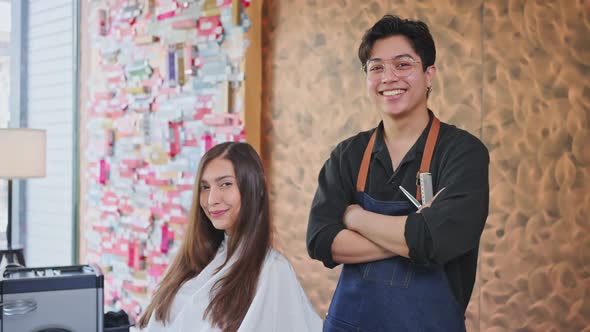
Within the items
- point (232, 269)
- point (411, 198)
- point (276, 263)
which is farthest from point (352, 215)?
point (232, 269)

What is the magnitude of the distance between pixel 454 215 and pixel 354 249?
0.31 metres

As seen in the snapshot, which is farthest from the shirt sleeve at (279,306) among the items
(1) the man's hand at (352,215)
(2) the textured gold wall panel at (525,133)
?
(2) the textured gold wall panel at (525,133)

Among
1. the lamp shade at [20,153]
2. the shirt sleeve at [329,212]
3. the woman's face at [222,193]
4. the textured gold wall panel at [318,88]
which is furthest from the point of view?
the lamp shade at [20,153]

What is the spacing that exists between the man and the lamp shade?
321 cm

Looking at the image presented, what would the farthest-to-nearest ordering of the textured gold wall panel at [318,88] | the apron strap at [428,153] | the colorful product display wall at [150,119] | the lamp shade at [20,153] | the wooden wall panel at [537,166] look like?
the lamp shade at [20,153]
the colorful product display wall at [150,119]
the textured gold wall panel at [318,88]
the wooden wall panel at [537,166]
the apron strap at [428,153]

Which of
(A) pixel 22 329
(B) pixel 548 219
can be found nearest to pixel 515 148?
(B) pixel 548 219

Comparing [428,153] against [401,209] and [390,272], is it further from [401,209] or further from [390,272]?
[390,272]

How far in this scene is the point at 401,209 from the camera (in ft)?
6.00

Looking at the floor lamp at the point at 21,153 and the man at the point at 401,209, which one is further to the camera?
the floor lamp at the point at 21,153

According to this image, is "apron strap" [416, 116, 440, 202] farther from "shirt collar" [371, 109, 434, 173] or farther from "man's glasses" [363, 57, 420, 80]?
"man's glasses" [363, 57, 420, 80]

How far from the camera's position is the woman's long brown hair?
1987 millimetres

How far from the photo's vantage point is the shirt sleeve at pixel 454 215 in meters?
1.68

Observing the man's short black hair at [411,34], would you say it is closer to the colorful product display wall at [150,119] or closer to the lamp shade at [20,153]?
the colorful product display wall at [150,119]

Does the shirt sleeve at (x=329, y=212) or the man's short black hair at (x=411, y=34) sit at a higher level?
the man's short black hair at (x=411, y=34)
